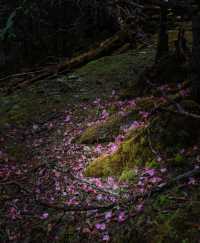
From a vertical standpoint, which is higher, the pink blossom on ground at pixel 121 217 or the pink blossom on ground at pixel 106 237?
the pink blossom on ground at pixel 121 217

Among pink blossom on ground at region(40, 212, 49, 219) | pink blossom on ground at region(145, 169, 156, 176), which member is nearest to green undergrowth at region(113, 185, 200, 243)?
pink blossom on ground at region(145, 169, 156, 176)

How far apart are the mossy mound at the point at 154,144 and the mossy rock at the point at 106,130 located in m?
1.21

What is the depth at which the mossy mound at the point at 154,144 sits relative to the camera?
6.54 metres

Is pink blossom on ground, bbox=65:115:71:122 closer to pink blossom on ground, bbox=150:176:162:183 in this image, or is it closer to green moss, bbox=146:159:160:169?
green moss, bbox=146:159:160:169

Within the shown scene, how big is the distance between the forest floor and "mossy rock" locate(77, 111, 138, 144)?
0.09ft

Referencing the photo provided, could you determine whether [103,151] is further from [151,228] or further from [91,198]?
[151,228]

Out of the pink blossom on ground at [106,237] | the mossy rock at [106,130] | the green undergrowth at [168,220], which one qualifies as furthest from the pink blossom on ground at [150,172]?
the mossy rock at [106,130]

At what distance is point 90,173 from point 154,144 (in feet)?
4.42

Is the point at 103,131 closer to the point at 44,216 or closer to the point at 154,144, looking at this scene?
the point at 154,144

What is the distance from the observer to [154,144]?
22.0 ft

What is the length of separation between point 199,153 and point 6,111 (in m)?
7.74

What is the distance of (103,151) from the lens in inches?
316

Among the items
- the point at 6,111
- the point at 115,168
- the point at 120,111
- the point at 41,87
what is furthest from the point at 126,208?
the point at 41,87

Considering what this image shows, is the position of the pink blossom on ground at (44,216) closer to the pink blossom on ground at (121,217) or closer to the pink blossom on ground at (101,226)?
the pink blossom on ground at (101,226)
